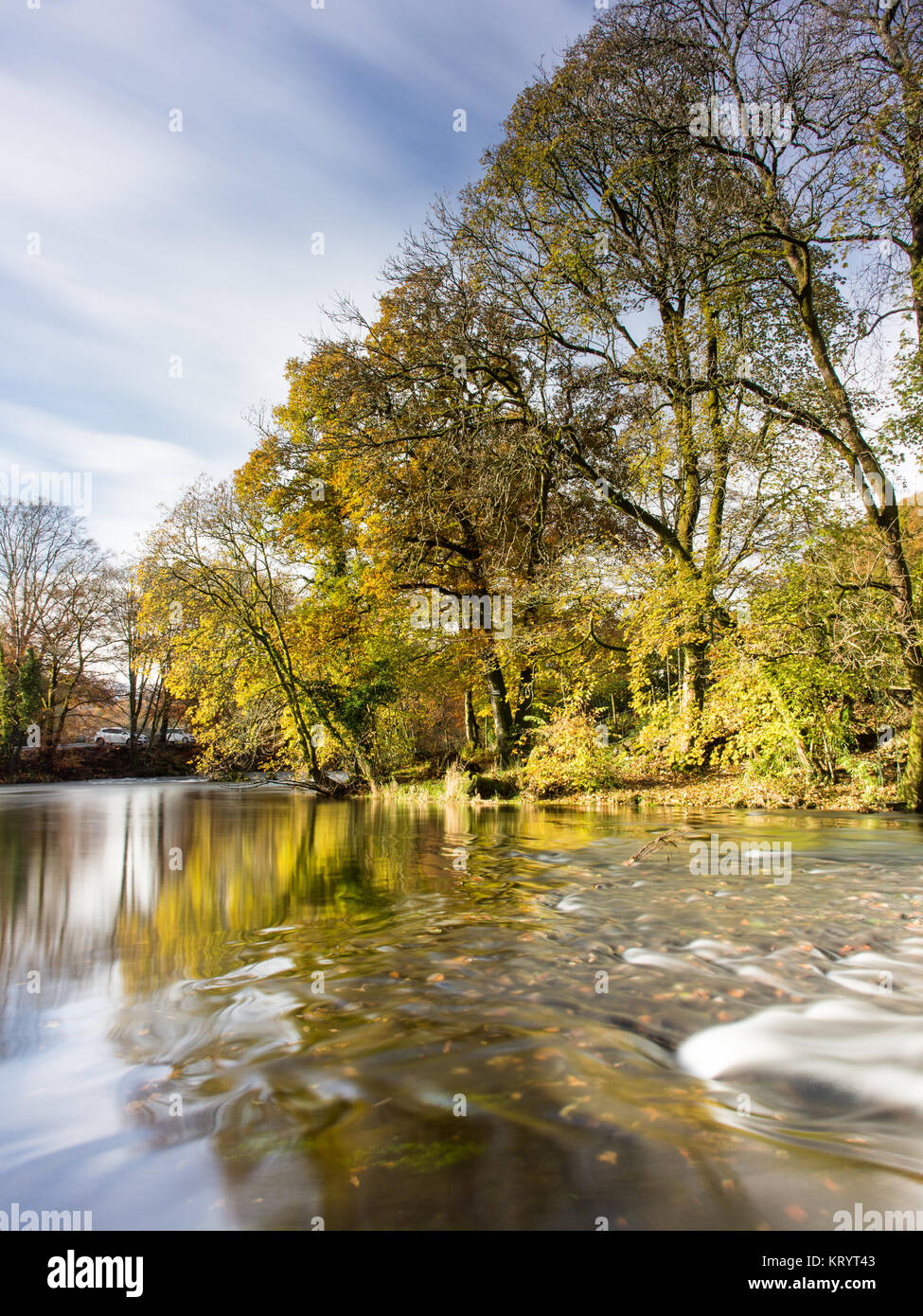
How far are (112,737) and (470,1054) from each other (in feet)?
146

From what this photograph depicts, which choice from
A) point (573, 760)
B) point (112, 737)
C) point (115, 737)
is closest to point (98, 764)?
point (112, 737)

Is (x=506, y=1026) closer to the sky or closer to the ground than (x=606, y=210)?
closer to the ground

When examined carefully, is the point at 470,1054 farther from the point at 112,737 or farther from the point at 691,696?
the point at 112,737

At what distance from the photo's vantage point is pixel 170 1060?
3133 millimetres

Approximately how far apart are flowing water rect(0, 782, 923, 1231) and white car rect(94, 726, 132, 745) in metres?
36.6

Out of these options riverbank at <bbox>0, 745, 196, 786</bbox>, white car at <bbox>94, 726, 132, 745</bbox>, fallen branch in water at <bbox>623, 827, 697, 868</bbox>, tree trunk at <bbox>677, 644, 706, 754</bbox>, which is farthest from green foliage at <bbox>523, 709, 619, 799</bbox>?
white car at <bbox>94, 726, 132, 745</bbox>

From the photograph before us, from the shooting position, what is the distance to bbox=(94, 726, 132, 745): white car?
132 ft

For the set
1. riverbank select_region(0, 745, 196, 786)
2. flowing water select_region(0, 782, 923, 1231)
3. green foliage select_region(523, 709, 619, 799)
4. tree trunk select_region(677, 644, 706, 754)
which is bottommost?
riverbank select_region(0, 745, 196, 786)

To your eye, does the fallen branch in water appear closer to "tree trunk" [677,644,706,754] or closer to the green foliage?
"tree trunk" [677,644,706,754]

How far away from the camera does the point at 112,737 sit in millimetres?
42406
